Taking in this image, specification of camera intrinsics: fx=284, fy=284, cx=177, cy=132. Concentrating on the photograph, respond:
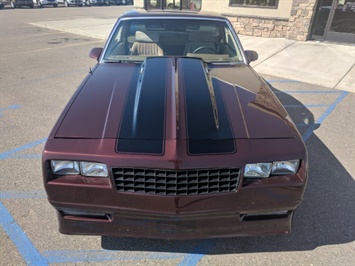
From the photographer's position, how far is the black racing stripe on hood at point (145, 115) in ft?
6.16

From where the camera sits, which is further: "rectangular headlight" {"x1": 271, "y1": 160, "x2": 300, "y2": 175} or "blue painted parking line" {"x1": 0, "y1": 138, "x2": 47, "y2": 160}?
"blue painted parking line" {"x1": 0, "y1": 138, "x2": 47, "y2": 160}

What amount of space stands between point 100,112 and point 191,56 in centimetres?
157

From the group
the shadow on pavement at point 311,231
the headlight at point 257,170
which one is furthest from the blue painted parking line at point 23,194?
the headlight at point 257,170

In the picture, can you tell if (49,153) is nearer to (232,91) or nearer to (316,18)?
(232,91)

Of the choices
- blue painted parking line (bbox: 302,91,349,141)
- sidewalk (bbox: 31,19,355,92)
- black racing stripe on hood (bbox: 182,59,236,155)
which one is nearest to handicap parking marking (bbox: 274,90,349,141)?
blue painted parking line (bbox: 302,91,349,141)

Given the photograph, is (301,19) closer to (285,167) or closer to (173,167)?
(285,167)

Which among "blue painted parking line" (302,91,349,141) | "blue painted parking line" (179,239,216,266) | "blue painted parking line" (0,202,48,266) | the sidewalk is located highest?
"blue painted parking line" (0,202,48,266)

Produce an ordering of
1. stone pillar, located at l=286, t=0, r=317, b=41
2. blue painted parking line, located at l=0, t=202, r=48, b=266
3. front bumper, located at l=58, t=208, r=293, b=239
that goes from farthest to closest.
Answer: stone pillar, located at l=286, t=0, r=317, b=41
blue painted parking line, located at l=0, t=202, r=48, b=266
front bumper, located at l=58, t=208, r=293, b=239

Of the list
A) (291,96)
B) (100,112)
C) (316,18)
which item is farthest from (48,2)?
(100,112)

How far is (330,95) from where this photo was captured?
19.5ft

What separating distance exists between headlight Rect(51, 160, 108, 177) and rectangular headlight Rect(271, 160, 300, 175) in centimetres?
115

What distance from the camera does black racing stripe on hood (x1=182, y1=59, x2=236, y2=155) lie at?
189cm

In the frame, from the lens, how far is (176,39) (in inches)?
143

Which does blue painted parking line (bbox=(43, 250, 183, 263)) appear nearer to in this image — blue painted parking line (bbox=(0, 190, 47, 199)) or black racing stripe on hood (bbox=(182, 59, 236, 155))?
blue painted parking line (bbox=(0, 190, 47, 199))
